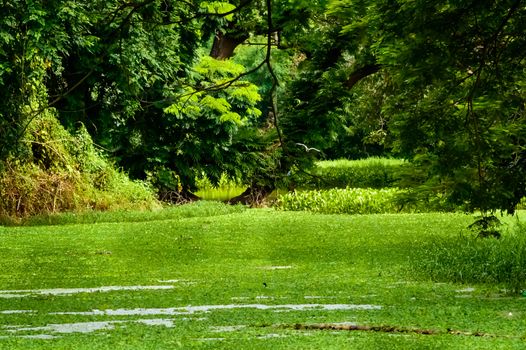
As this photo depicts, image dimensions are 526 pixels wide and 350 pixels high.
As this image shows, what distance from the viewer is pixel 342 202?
2703cm

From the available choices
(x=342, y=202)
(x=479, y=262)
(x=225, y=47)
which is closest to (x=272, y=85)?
(x=479, y=262)

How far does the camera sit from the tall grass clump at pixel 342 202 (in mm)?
26797

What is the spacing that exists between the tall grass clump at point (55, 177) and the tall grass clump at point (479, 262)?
337 inches

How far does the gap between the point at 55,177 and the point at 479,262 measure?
10783mm

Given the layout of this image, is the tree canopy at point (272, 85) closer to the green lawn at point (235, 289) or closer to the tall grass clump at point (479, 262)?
the tall grass clump at point (479, 262)

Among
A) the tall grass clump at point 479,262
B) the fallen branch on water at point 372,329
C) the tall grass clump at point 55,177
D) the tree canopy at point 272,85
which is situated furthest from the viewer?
the tall grass clump at point 55,177

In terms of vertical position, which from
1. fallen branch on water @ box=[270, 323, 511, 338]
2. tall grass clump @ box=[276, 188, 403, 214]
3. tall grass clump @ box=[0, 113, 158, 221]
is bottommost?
tall grass clump @ box=[276, 188, 403, 214]

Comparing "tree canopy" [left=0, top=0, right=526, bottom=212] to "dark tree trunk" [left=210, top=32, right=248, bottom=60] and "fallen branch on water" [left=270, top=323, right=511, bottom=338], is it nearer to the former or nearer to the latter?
"dark tree trunk" [left=210, top=32, right=248, bottom=60]

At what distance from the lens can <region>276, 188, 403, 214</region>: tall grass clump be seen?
87.9ft

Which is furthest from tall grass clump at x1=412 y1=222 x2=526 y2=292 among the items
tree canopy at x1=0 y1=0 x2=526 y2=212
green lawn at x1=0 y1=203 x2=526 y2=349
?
tree canopy at x1=0 y1=0 x2=526 y2=212

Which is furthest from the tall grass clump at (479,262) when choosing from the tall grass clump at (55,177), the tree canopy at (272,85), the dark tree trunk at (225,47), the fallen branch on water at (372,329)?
the dark tree trunk at (225,47)

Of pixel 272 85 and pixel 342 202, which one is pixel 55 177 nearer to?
pixel 342 202

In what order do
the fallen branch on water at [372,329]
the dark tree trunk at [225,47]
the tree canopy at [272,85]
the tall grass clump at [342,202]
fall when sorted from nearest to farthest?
1. the fallen branch on water at [372,329]
2. the tree canopy at [272,85]
3. the tall grass clump at [342,202]
4. the dark tree trunk at [225,47]

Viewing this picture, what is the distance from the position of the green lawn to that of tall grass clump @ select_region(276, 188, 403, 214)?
4258mm
